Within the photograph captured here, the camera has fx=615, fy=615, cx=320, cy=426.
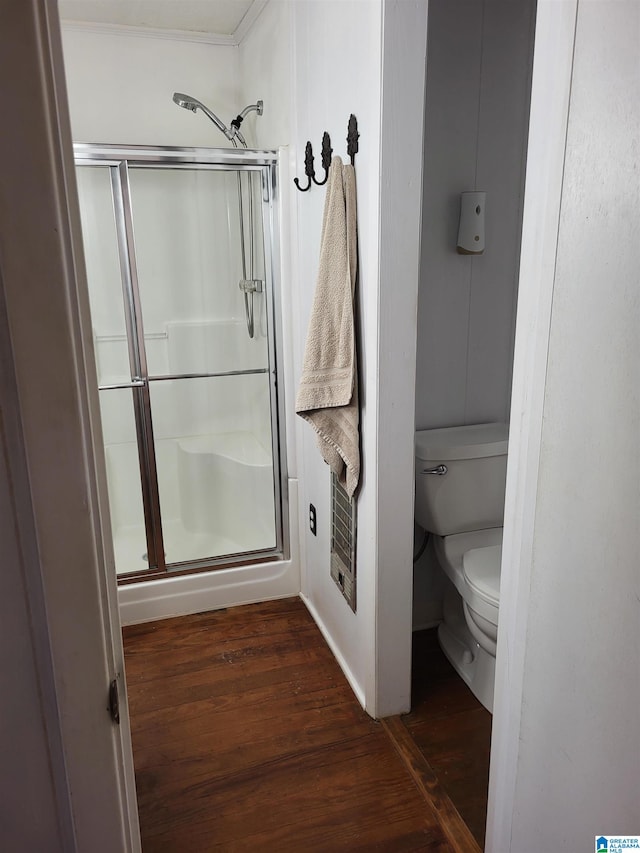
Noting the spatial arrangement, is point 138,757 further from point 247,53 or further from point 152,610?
point 247,53

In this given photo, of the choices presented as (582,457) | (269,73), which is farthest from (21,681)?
(269,73)

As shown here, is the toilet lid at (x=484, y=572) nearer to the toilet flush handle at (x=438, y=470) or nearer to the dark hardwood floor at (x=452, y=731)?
the toilet flush handle at (x=438, y=470)

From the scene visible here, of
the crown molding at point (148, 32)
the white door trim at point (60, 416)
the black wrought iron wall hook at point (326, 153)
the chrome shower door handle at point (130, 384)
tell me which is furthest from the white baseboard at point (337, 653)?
the crown molding at point (148, 32)

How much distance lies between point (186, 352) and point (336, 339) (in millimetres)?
1049

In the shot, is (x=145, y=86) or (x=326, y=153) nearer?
(x=326, y=153)

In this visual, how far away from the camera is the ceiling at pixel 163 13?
8.43ft

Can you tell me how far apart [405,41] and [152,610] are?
2.17 meters

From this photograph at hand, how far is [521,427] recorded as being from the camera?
1016 millimetres

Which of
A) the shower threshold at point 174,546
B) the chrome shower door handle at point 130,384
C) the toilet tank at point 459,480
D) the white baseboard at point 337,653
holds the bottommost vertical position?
the white baseboard at point 337,653

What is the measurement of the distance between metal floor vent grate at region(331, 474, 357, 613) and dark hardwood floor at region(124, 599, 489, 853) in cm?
34

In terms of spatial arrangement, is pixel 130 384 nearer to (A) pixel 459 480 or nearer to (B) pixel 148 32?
(A) pixel 459 480

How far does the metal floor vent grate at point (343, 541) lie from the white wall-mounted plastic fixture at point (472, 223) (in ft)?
2.95

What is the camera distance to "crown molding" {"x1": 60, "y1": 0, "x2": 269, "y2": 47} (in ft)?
9.04

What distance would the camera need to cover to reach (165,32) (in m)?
2.86
